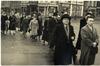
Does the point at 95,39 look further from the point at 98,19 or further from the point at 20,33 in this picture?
the point at 20,33

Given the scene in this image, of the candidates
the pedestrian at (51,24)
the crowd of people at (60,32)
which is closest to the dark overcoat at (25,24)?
the crowd of people at (60,32)

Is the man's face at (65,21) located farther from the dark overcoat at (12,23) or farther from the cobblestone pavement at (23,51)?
the dark overcoat at (12,23)

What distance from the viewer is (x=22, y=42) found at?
4.72 ft

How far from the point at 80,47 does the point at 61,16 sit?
0.93 ft

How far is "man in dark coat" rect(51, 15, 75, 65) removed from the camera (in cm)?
142

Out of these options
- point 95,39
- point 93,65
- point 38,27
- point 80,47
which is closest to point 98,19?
point 95,39

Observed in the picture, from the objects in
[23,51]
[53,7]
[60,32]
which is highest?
[53,7]

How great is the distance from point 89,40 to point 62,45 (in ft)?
0.69

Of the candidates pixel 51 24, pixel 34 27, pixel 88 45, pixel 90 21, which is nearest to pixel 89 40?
pixel 88 45

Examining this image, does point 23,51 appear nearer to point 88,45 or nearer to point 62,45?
point 62,45

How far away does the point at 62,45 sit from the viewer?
1.45 meters

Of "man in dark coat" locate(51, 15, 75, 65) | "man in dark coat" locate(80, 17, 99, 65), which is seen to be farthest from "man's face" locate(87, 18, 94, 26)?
"man in dark coat" locate(51, 15, 75, 65)

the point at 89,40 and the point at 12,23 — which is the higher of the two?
the point at 12,23

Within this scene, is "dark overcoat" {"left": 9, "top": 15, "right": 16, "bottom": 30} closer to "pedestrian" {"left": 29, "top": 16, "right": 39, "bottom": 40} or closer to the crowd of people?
the crowd of people
